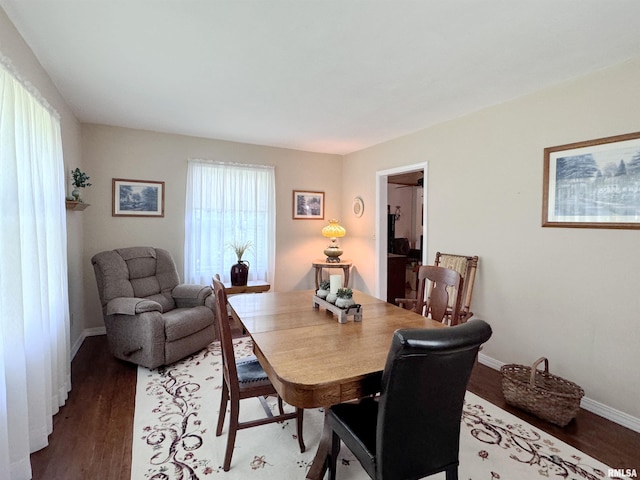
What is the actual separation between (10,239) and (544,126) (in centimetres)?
370

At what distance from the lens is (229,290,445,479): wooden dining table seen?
125 centimetres

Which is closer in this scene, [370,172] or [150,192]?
[150,192]

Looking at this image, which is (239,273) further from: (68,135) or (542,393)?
(542,393)

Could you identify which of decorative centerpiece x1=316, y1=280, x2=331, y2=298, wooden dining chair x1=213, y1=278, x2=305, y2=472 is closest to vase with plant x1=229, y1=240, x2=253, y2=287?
decorative centerpiece x1=316, y1=280, x2=331, y2=298

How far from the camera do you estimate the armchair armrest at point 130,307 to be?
294 cm

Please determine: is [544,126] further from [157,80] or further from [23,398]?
[23,398]

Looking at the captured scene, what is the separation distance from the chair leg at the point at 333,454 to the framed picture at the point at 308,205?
3.73 meters

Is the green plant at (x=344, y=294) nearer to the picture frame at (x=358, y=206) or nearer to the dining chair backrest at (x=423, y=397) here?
the dining chair backrest at (x=423, y=397)

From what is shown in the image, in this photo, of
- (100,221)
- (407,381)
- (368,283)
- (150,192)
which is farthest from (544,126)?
(100,221)

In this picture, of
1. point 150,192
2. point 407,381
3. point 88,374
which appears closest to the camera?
point 407,381

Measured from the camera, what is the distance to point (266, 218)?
4.79m

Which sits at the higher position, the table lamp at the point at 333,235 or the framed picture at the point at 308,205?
the framed picture at the point at 308,205

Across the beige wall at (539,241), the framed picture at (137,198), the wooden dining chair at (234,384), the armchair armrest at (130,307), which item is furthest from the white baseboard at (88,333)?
the beige wall at (539,241)

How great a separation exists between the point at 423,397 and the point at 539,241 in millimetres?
2174
